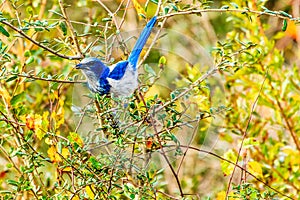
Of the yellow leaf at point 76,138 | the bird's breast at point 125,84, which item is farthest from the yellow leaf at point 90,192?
the bird's breast at point 125,84

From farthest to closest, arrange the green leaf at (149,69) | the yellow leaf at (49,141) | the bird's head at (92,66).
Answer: the yellow leaf at (49,141) → the green leaf at (149,69) → the bird's head at (92,66)

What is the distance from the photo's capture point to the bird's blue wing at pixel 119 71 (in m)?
1.01

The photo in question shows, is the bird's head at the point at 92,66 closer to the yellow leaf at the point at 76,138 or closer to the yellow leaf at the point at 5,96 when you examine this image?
the yellow leaf at the point at 76,138

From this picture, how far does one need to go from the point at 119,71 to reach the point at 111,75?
Result: 0.01 metres

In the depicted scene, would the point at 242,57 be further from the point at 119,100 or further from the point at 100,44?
the point at 119,100

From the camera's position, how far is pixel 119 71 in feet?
3.31

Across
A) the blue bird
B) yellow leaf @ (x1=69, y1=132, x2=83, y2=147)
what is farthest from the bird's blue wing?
yellow leaf @ (x1=69, y1=132, x2=83, y2=147)

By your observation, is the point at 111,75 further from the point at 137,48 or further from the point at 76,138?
the point at 76,138

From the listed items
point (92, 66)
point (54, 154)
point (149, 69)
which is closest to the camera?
point (92, 66)

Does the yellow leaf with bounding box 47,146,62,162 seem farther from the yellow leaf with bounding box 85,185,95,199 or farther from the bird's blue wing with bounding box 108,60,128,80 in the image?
the bird's blue wing with bounding box 108,60,128,80

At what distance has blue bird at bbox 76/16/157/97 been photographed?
1.00m

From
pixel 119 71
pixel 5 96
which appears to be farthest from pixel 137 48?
pixel 5 96

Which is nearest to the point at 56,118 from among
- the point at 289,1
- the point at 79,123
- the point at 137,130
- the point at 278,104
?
the point at 79,123

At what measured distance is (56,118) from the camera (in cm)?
129
